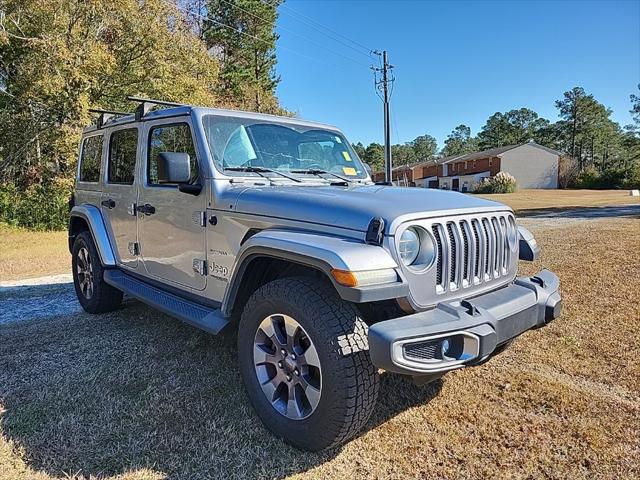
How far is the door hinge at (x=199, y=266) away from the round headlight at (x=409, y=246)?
1.53 meters

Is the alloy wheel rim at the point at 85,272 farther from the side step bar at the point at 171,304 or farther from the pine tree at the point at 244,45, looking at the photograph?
the pine tree at the point at 244,45

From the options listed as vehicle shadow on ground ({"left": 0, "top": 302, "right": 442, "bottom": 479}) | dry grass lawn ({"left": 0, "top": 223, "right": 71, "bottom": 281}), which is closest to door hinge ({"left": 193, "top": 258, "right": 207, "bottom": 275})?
vehicle shadow on ground ({"left": 0, "top": 302, "right": 442, "bottom": 479})

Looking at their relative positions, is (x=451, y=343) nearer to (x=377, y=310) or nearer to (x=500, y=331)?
(x=500, y=331)

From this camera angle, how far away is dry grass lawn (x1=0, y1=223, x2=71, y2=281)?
8.15 m

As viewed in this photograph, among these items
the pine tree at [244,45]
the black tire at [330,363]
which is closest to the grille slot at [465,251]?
the black tire at [330,363]

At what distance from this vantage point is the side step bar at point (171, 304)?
3.04 m

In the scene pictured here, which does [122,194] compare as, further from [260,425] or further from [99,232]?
[260,425]

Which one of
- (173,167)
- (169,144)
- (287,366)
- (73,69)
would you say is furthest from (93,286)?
(73,69)

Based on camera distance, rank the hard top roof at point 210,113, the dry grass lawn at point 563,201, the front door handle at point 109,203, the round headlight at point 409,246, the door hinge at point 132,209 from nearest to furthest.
Result: the round headlight at point 409,246, the hard top roof at point 210,113, the door hinge at point 132,209, the front door handle at point 109,203, the dry grass lawn at point 563,201

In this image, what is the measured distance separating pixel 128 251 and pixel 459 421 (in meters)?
3.18

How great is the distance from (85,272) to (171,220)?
2111mm

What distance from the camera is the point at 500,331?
2.39 m

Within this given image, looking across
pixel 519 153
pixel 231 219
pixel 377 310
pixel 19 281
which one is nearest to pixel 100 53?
pixel 19 281

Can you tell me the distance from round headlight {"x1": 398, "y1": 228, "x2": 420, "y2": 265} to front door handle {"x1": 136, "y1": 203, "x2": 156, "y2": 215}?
2.28 m
